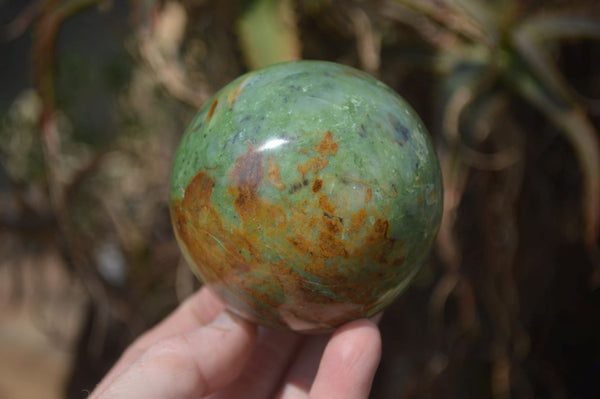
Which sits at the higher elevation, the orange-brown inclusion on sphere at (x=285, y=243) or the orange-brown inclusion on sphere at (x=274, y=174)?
the orange-brown inclusion on sphere at (x=274, y=174)

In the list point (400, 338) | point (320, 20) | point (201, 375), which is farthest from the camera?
point (400, 338)

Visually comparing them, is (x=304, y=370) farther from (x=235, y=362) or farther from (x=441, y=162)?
(x=441, y=162)

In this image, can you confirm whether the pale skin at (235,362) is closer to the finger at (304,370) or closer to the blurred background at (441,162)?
the finger at (304,370)

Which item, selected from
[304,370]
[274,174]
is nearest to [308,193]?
[274,174]

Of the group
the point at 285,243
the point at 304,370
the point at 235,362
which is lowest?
the point at 304,370

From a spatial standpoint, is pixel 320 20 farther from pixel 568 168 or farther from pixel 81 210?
pixel 81 210

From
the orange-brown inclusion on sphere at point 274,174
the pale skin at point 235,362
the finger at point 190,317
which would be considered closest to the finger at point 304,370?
the pale skin at point 235,362

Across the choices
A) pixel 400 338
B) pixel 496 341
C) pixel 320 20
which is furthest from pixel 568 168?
pixel 320 20
